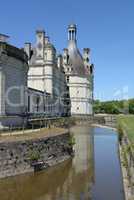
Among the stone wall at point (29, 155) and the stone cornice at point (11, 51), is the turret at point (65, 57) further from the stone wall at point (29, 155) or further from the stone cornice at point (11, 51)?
the stone wall at point (29, 155)

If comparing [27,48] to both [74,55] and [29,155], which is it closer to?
[74,55]

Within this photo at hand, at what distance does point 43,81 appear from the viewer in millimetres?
54219

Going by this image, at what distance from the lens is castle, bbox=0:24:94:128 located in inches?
958

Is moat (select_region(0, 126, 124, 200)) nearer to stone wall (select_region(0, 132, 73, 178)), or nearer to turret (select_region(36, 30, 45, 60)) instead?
stone wall (select_region(0, 132, 73, 178))

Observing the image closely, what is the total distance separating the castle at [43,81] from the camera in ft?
79.8

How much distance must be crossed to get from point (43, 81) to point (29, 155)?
120ft

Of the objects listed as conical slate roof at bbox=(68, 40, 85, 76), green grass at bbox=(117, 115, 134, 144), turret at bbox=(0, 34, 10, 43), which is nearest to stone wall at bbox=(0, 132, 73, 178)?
green grass at bbox=(117, 115, 134, 144)

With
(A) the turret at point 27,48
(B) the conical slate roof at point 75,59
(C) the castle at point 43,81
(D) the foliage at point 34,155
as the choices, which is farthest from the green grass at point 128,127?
(B) the conical slate roof at point 75,59

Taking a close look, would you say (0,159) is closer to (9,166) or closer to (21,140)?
(9,166)

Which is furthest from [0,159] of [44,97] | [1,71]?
[44,97]

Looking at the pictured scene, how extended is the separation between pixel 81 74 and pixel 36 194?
182 ft

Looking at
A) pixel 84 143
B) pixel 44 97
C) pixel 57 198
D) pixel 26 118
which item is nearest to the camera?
→ pixel 57 198

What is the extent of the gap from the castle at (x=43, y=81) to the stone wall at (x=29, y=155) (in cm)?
462

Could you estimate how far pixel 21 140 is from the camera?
58.4 ft
